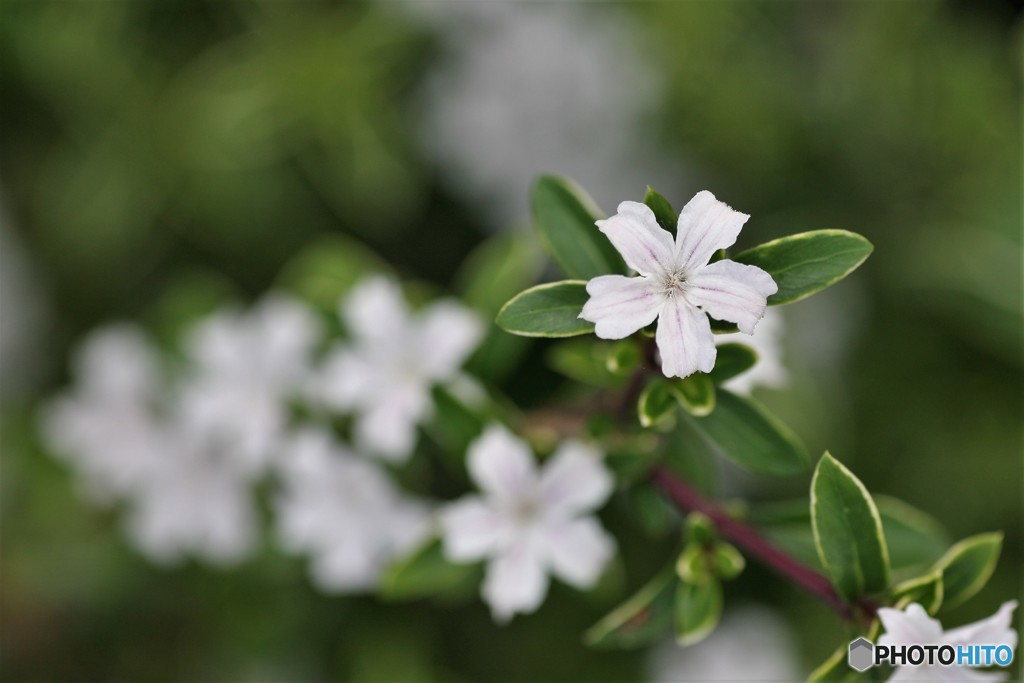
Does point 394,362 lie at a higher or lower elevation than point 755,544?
higher

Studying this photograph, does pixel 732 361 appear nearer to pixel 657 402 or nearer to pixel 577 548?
pixel 657 402

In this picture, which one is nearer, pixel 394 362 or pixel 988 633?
pixel 988 633

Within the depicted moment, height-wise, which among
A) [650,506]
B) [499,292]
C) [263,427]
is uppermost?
[499,292]

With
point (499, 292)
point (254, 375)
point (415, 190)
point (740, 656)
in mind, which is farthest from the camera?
point (415, 190)

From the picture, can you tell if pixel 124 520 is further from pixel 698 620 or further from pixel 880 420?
pixel 880 420

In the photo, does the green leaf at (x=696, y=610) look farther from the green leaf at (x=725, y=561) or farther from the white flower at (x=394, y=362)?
the white flower at (x=394, y=362)

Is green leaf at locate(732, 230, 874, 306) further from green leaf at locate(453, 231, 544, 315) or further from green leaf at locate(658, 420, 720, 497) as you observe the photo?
green leaf at locate(453, 231, 544, 315)

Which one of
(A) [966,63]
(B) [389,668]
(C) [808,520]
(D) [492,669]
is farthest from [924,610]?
(A) [966,63]

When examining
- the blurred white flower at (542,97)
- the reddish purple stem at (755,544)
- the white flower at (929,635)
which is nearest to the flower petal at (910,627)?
the white flower at (929,635)

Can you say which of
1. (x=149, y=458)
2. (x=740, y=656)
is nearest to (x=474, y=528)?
(x=149, y=458)
